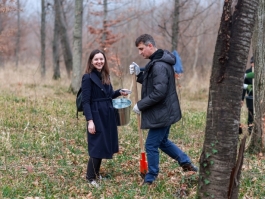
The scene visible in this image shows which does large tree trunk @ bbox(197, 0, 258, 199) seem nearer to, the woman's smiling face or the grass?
the grass

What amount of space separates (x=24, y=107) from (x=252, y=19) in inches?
281

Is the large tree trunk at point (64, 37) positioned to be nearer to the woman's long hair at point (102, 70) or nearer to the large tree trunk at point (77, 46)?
the large tree trunk at point (77, 46)

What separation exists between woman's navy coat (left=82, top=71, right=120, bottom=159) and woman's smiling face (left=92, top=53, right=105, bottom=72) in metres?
0.10

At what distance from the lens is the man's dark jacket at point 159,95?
4.92 metres

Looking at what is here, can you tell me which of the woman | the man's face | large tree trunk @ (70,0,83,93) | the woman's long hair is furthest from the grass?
large tree trunk @ (70,0,83,93)

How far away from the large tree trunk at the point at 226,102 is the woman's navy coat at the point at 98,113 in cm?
156

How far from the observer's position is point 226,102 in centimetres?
397

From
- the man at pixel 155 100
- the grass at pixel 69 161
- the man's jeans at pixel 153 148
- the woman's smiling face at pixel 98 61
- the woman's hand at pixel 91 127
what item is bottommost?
the grass at pixel 69 161

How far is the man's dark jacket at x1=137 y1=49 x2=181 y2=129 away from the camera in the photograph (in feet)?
16.1

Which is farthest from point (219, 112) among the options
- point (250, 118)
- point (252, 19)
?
point (250, 118)

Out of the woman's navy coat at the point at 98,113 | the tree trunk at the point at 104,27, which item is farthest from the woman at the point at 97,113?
the tree trunk at the point at 104,27

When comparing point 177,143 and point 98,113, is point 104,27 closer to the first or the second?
point 177,143

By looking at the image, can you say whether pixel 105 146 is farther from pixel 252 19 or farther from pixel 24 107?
pixel 24 107

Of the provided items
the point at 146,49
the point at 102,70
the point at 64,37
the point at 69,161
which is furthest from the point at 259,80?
the point at 64,37
